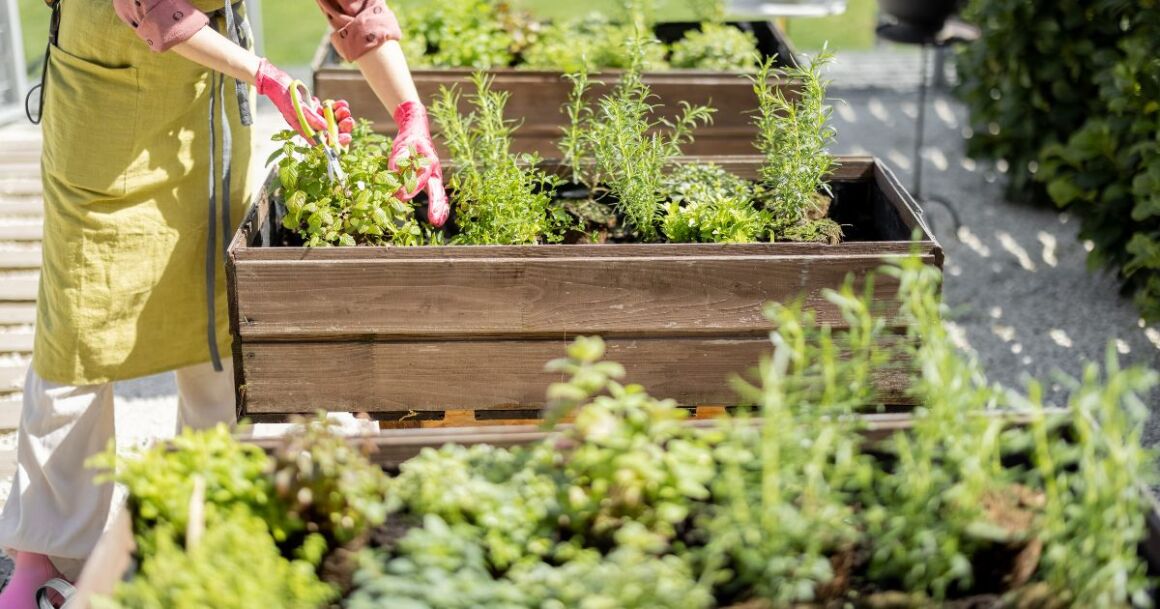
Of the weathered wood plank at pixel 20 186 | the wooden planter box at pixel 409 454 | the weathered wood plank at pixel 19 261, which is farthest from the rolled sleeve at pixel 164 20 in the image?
the weathered wood plank at pixel 20 186

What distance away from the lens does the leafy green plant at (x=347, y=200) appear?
2008mm

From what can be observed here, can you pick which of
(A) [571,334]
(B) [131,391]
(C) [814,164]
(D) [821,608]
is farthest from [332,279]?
(B) [131,391]

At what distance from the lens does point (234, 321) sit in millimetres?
1945

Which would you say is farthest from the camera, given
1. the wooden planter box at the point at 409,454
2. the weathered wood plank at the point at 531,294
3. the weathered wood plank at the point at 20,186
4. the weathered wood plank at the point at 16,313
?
the weathered wood plank at the point at 20,186

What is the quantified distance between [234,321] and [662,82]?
4.85 feet

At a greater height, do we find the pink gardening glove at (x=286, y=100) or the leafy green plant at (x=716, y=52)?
the pink gardening glove at (x=286, y=100)

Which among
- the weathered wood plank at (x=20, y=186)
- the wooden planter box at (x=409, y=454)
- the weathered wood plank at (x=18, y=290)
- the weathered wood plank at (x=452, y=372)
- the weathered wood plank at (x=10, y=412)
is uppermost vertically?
the wooden planter box at (x=409, y=454)

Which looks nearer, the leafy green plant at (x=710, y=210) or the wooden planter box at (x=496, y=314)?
the wooden planter box at (x=496, y=314)

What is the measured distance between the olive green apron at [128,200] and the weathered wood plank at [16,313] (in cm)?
122

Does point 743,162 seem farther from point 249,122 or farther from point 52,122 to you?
point 52,122

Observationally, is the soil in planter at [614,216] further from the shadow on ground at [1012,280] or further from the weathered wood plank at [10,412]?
the weathered wood plank at [10,412]

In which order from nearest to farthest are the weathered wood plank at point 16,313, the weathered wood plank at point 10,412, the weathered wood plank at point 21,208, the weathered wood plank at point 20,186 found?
the weathered wood plank at point 10,412
the weathered wood plank at point 16,313
the weathered wood plank at point 21,208
the weathered wood plank at point 20,186

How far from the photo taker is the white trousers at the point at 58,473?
2.25 metres

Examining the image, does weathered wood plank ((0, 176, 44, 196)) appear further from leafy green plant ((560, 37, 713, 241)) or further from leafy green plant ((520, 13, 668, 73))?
leafy green plant ((560, 37, 713, 241))
